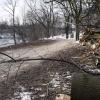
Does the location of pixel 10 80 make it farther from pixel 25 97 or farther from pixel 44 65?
pixel 44 65

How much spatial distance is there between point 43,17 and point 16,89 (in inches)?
1674

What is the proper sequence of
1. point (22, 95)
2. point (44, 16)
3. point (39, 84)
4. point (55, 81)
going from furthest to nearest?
point (44, 16) → point (55, 81) → point (39, 84) → point (22, 95)

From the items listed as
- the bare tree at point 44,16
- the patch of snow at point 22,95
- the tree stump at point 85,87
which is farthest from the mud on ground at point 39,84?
the bare tree at point 44,16

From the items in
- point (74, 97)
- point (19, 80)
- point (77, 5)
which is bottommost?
point (74, 97)

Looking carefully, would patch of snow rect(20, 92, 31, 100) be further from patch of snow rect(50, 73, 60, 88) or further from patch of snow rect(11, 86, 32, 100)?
patch of snow rect(50, 73, 60, 88)

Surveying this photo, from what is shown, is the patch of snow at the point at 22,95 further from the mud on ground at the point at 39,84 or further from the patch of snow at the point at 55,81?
the patch of snow at the point at 55,81

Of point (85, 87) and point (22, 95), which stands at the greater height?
point (22, 95)

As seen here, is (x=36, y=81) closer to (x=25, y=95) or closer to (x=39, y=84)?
(x=39, y=84)

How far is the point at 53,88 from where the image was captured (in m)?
11.3

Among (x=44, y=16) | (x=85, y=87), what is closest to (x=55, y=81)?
(x=85, y=87)

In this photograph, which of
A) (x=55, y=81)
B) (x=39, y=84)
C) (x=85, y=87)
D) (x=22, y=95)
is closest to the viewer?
(x=22, y=95)

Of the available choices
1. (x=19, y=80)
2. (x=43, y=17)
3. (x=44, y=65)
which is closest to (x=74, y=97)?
(x=19, y=80)

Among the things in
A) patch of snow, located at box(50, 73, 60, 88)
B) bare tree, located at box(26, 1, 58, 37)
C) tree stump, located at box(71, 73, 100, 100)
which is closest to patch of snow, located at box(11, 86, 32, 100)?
patch of snow, located at box(50, 73, 60, 88)

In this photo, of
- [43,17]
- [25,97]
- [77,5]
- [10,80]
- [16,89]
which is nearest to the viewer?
[25,97]
